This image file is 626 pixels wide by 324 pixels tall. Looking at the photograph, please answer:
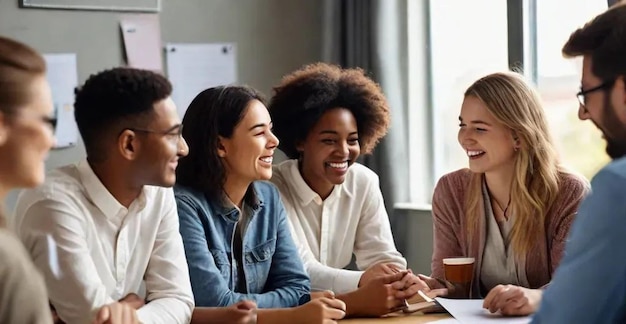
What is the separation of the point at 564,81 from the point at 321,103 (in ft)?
3.82

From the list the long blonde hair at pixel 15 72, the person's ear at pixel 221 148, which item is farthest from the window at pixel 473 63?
the long blonde hair at pixel 15 72

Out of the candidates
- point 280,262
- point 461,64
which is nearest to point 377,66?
point 461,64

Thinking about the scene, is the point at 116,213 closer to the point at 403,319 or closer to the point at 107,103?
the point at 107,103

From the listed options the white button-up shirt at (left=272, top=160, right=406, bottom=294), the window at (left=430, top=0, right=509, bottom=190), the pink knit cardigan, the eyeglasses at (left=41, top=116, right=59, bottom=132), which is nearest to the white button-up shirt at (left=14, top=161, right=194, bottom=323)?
the eyeglasses at (left=41, top=116, right=59, bottom=132)

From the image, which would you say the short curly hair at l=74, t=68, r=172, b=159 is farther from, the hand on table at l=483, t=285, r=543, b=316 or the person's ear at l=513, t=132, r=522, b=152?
the person's ear at l=513, t=132, r=522, b=152

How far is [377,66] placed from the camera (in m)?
4.08

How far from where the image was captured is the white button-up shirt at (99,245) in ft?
6.57

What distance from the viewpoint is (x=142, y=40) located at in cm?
377

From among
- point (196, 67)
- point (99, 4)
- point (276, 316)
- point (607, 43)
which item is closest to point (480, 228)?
point (276, 316)

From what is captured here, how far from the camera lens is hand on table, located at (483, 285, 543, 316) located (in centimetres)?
223

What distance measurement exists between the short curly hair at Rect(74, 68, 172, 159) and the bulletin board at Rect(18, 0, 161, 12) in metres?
1.47

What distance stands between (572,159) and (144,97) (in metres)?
2.02

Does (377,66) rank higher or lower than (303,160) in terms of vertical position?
higher

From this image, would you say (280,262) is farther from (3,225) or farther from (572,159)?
→ (572,159)
